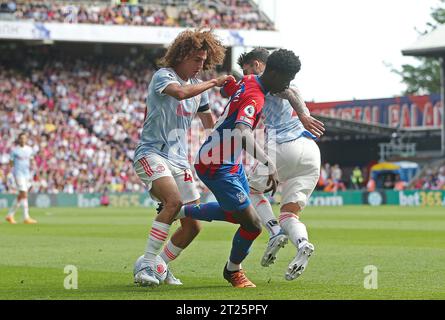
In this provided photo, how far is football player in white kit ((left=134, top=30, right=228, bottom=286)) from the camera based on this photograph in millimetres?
9641

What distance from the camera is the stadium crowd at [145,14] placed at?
165 feet

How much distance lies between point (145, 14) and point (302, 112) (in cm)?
4409

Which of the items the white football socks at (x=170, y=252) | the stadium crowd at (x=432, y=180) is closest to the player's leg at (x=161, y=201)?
the white football socks at (x=170, y=252)

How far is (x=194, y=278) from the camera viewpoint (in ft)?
35.2

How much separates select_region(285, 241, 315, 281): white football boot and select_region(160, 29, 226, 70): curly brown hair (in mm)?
2212

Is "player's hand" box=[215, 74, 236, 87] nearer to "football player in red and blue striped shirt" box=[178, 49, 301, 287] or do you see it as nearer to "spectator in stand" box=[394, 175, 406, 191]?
"football player in red and blue striped shirt" box=[178, 49, 301, 287]

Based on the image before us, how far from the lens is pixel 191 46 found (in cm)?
979

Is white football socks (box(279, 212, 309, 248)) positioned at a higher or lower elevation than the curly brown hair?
lower

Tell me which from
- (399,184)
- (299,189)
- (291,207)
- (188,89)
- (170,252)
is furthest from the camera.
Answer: (399,184)

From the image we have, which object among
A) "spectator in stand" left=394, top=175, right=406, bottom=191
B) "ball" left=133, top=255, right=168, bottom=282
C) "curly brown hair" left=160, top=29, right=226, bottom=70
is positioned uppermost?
"curly brown hair" left=160, top=29, right=226, bottom=70

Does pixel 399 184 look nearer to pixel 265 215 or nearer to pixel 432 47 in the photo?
pixel 432 47

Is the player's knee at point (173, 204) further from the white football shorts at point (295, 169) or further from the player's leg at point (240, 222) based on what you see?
the white football shorts at point (295, 169)

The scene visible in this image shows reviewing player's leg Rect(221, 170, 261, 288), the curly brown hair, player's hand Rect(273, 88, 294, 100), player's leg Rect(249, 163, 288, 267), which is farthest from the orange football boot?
the curly brown hair

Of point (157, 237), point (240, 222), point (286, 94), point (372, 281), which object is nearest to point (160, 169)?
point (157, 237)
